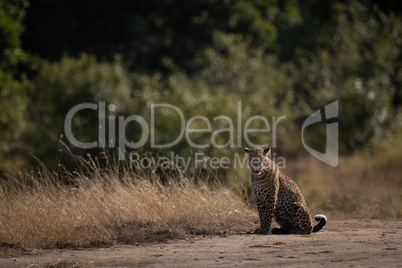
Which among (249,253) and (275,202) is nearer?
(249,253)

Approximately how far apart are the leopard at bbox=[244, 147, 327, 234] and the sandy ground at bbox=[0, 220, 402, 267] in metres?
0.25

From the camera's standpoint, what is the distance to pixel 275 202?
33.1 feet

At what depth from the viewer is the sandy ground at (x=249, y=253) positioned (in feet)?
26.5

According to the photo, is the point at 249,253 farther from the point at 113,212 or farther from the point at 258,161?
the point at 113,212

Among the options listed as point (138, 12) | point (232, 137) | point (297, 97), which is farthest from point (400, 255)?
point (138, 12)

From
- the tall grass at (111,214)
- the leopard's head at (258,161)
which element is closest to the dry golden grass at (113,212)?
the tall grass at (111,214)

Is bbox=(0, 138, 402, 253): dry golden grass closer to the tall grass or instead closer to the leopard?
the tall grass

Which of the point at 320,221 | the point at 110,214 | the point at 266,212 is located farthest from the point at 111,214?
the point at 320,221

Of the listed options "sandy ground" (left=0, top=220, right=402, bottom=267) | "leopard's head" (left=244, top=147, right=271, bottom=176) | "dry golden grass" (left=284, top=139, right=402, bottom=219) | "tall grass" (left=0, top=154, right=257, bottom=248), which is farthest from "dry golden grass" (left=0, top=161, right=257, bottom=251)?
"dry golden grass" (left=284, top=139, right=402, bottom=219)

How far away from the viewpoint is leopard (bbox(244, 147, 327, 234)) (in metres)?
10.0

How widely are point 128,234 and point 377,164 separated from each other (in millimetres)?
12632

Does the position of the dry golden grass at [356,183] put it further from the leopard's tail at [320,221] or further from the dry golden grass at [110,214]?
the dry golden grass at [110,214]

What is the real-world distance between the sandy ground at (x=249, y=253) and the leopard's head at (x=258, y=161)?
3.49ft

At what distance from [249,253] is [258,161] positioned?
191 centimetres
